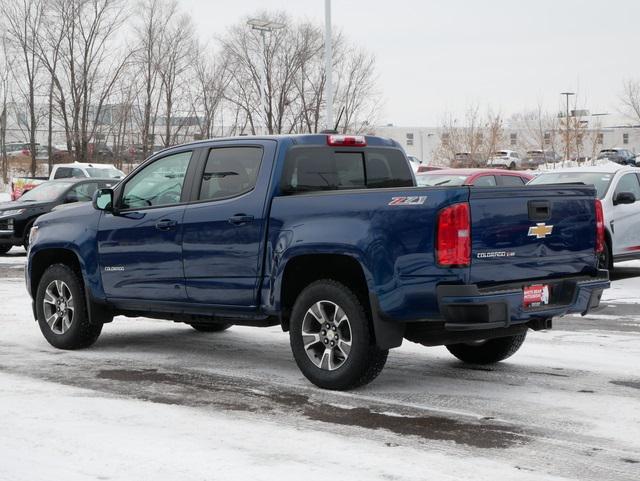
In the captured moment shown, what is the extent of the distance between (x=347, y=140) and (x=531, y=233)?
1869 mm

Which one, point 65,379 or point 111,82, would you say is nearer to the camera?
point 65,379

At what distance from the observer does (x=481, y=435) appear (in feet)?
19.8

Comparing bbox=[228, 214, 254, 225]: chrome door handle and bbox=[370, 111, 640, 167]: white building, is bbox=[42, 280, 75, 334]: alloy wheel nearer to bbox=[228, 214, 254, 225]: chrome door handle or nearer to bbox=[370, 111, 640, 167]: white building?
bbox=[228, 214, 254, 225]: chrome door handle

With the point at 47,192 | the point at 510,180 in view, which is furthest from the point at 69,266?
the point at 47,192

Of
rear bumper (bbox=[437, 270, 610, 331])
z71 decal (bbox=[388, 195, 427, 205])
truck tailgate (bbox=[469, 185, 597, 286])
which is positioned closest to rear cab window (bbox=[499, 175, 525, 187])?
truck tailgate (bbox=[469, 185, 597, 286])

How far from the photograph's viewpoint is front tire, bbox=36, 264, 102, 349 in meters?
9.37

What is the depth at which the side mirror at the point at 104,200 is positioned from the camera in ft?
29.6

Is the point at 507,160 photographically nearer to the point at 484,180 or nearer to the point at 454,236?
the point at 484,180

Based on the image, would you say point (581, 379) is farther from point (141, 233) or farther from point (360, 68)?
point (360, 68)

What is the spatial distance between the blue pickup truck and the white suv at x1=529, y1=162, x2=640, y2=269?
7.49m

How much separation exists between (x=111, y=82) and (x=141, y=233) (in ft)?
167

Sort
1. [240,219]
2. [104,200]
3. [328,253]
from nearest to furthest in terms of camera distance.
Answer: [328,253] < [240,219] < [104,200]

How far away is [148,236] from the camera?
28.5ft

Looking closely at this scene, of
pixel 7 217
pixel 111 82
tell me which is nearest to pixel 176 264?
pixel 7 217
